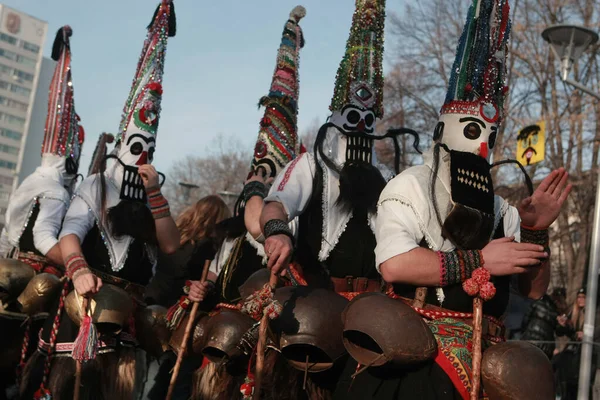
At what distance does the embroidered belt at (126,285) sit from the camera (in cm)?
531

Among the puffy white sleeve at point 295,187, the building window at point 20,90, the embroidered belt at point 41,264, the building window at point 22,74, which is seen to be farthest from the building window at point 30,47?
the puffy white sleeve at point 295,187

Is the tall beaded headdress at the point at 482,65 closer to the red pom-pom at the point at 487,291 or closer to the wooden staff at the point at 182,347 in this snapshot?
the red pom-pom at the point at 487,291

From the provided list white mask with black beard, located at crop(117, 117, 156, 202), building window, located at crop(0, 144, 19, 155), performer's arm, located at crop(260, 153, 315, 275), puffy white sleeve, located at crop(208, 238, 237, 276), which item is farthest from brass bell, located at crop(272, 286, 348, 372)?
building window, located at crop(0, 144, 19, 155)

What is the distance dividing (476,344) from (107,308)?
273 cm

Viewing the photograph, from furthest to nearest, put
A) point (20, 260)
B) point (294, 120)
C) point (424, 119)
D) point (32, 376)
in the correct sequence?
point (424, 119)
point (20, 260)
point (294, 120)
point (32, 376)

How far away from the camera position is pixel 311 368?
3.50 metres

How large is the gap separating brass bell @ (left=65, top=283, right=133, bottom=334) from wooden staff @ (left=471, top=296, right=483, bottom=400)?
2.66m

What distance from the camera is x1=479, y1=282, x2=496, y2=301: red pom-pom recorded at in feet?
9.54

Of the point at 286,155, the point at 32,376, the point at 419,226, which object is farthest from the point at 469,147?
the point at 32,376

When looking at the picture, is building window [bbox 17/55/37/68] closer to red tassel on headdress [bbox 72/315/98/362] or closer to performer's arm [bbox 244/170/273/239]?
performer's arm [bbox 244/170/273/239]

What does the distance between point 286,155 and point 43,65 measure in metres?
85.6

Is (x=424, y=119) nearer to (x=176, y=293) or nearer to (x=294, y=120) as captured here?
(x=176, y=293)

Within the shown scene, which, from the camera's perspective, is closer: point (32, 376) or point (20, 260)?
point (32, 376)

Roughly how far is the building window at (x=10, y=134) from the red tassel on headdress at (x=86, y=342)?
80.0 m
